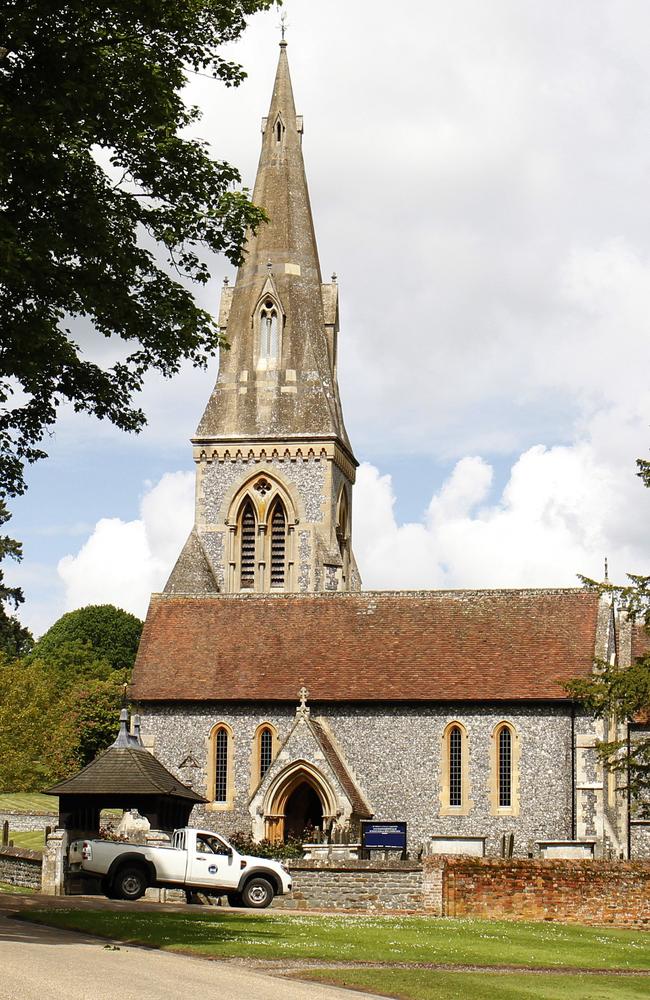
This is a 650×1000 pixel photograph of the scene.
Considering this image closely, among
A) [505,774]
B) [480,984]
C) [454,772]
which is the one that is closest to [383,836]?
[454,772]

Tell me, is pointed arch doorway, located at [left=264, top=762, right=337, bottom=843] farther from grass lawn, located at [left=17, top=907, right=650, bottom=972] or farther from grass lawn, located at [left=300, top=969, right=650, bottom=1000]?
grass lawn, located at [left=300, top=969, right=650, bottom=1000]

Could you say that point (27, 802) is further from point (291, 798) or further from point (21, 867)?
point (21, 867)

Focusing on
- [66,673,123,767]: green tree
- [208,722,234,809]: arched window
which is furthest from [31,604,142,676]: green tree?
[208,722,234,809]: arched window

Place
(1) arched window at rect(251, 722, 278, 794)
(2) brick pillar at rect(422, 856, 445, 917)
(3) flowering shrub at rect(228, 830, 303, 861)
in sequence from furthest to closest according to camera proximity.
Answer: (1) arched window at rect(251, 722, 278, 794), (3) flowering shrub at rect(228, 830, 303, 861), (2) brick pillar at rect(422, 856, 445, 917)

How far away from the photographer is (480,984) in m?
17.3

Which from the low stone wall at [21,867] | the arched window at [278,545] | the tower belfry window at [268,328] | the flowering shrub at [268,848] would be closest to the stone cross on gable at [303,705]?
the flowering shrub at [268,848]

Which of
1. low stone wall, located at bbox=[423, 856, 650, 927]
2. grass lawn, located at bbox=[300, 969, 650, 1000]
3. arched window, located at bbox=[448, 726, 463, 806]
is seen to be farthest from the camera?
arched window, located at bbox=[448, 726, 463, 806]

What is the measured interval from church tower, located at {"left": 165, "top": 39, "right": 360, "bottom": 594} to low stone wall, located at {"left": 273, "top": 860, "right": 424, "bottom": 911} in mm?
30154

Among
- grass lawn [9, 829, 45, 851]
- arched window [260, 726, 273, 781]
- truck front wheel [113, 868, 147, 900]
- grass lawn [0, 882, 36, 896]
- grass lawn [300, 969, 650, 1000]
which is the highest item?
arched window [260, 726, 273, 781]

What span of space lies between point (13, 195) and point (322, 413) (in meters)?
43.4

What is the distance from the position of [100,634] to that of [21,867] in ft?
240

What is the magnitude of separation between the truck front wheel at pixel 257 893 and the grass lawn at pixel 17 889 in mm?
4346

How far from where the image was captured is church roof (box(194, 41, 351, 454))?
63.5m

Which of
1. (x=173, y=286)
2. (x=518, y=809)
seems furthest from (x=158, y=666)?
(x=173, y=286)
